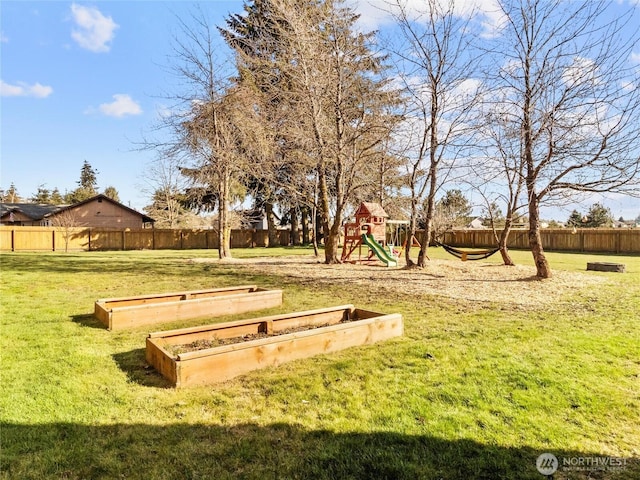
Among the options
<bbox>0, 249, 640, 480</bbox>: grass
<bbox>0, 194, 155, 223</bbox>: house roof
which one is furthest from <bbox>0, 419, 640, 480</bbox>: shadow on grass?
<bbox>0, 194, 155, 223</bbox>: house roof

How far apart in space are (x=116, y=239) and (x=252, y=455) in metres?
26.5

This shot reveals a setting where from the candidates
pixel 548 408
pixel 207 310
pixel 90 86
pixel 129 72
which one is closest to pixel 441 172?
pixel 207 310

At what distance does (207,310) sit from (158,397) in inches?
106

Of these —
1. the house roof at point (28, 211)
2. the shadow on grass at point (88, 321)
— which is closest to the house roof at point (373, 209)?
the shadow on grass at point (88, 321)

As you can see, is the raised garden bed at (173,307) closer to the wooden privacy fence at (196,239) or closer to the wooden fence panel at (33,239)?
the wooden privacy fence at (196,239)

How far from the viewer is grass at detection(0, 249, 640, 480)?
2.20 meters

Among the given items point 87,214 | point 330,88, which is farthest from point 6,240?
point 330,88

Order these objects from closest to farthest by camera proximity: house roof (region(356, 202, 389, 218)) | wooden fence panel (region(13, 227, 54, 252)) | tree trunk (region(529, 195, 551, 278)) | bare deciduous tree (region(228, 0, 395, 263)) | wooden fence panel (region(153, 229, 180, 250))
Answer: tree trunk (region(529, 195, 551, 278)) → bare deciduous tree (region(228, 0, 395, 263)) → house roof (region(356, 202, 389, 218)) → wooden fence panel (region(13, 227, 54, 252)) → wooden fence panel (region(153, 229, 180, 250))

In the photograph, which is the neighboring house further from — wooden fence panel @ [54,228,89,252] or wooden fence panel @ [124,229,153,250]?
wooden fence panel @ [124,229,153,250]

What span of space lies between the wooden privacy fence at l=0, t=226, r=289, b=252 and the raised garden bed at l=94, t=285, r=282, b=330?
66.0ft

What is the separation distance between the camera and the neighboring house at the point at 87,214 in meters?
29.6

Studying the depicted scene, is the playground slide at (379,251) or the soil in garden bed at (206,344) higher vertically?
the playground slide at (379,251)

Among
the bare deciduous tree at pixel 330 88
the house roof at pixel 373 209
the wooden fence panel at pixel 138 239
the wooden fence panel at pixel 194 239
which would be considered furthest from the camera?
the wooden fence panel at pixel 194 239

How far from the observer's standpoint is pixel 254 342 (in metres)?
3.56
